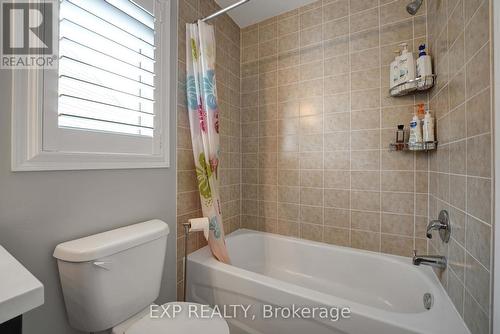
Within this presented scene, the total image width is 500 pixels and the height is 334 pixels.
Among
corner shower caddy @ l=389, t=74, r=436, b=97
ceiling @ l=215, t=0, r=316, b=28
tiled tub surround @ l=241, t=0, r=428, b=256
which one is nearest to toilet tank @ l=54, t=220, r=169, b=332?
tiled tub surround @ l=241, t=0, r=428, b=256

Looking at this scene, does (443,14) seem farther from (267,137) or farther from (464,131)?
→ (267,137)

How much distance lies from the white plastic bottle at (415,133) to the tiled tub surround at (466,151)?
0.10m

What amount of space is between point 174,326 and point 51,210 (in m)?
0.69

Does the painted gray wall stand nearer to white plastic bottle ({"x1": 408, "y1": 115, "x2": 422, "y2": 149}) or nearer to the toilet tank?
the toilet tank

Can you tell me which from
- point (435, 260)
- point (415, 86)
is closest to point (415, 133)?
point (415, 86)

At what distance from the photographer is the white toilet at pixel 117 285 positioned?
0.83 meters

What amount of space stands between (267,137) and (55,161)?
149 cm

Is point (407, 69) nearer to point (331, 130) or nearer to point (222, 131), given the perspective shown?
point (331, 130)

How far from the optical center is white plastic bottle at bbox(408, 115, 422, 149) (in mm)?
1331

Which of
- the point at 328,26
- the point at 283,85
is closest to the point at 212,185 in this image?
the point at 283,85

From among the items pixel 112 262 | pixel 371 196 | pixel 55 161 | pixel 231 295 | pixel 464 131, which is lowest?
pixel 231 295

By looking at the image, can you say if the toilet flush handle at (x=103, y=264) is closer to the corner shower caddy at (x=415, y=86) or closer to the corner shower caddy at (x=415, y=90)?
the corner shower caddy at (x=415, y=90)

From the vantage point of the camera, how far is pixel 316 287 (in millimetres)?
1677

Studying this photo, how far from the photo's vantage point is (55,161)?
2.81 feet
